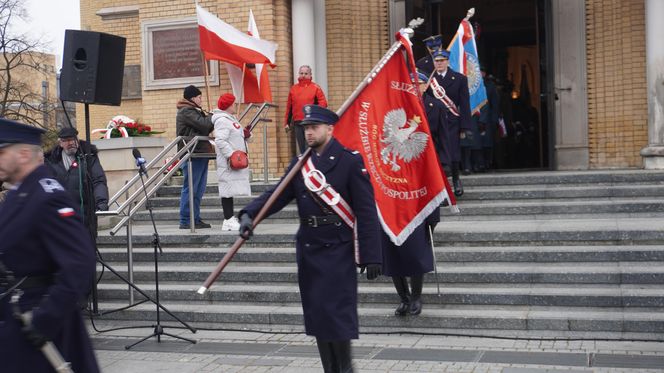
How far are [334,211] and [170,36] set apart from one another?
9838mm

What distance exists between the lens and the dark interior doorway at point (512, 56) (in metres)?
14.8

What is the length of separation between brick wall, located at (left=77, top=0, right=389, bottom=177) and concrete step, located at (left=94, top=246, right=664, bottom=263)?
3861 mm

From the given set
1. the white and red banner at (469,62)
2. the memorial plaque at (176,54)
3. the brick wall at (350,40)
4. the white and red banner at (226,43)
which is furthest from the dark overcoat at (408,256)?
the memorial plaque at (176,54)

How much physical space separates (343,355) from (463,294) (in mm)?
2953

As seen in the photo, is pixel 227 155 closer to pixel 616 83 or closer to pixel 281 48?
pixel 281 48

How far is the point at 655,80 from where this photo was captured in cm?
1252

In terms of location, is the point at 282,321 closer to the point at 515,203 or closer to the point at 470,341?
the point at 470,341

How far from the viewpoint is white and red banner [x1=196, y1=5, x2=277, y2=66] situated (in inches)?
490

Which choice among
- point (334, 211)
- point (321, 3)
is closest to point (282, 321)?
point (334, 211)

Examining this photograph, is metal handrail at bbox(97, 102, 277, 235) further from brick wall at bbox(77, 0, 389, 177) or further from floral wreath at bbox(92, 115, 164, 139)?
floral wreath at bbox(92, 115, 164, 139)

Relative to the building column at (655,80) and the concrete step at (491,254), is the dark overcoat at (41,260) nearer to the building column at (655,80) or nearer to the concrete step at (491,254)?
the concrete step at (491,254)

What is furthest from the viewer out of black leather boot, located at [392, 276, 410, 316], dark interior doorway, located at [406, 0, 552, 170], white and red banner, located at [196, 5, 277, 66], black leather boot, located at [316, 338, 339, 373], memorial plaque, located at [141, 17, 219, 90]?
dark interior doorway, located at [406, 0, 552, 170]

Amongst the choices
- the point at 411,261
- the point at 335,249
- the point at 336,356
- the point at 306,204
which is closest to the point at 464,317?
the point at 411,261

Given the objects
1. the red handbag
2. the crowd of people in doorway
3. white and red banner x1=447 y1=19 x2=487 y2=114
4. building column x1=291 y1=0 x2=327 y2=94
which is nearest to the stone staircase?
the crowd of people in doorway
